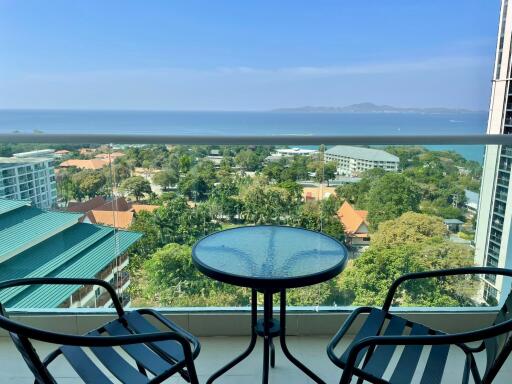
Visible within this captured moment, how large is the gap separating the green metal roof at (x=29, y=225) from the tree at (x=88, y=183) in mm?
148

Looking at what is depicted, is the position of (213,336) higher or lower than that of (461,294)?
lower

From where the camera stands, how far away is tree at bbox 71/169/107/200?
2420mm

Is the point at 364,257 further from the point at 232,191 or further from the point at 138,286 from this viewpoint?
the point at 138,286

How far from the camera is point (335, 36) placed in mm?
29094

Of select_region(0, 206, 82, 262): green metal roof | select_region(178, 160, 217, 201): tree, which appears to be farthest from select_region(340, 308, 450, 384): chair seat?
select_region(0, 206, 82, 262): green metal roof

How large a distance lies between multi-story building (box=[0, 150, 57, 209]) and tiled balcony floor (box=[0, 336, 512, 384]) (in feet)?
3.17

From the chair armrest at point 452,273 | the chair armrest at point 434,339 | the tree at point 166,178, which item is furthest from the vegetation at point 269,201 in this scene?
the chair armrest at point 434,339

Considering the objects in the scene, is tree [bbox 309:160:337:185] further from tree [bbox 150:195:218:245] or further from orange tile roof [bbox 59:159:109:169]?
orange tile roof [bbox 59:159:109:169]

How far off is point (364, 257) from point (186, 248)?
1160 mm

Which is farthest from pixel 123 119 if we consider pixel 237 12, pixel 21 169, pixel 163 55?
pixel 21 169

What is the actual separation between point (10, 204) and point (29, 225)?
0.58ft

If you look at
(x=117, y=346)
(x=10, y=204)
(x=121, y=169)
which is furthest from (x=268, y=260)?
(x=10, y=204)

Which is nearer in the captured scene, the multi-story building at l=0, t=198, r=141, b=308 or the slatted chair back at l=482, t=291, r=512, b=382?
the slatted chair back at l=482, t=291, r=512, b=382

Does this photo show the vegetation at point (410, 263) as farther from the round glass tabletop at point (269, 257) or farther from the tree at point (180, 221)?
the tree at point (180, 221)
